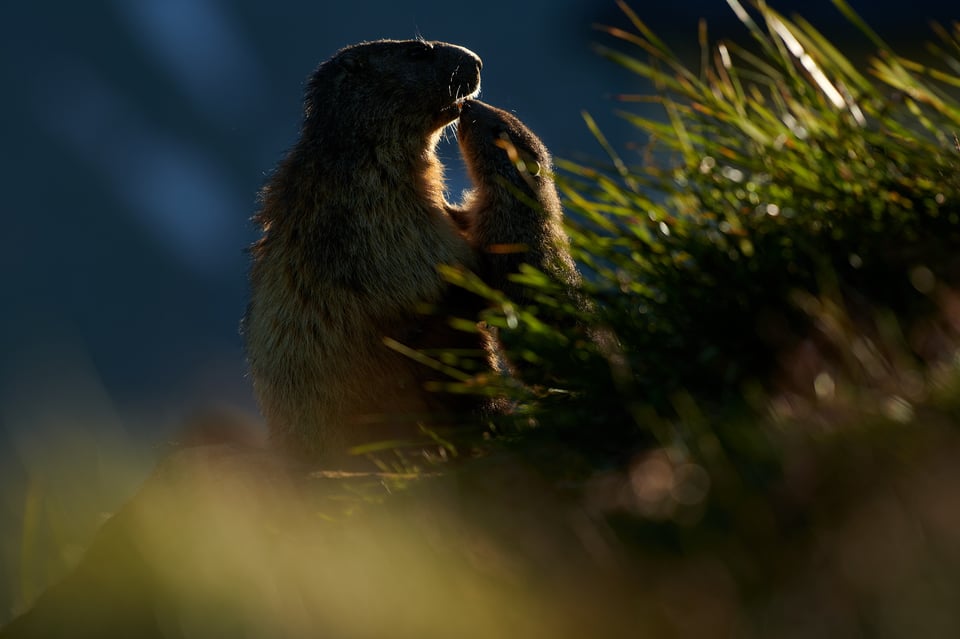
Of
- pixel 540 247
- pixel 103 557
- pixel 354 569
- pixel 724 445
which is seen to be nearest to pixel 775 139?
pixel 724 445

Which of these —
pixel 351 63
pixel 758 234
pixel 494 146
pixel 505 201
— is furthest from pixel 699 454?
pixel 351 63

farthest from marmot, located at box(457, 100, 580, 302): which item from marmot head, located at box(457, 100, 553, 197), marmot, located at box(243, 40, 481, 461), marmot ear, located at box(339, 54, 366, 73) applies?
marmot ear, located at box(339, 54, 366, 73)

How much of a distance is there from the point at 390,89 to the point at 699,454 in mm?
2830

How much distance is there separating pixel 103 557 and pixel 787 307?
7.91 ft

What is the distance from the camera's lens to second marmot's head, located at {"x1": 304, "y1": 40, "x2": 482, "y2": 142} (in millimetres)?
4535

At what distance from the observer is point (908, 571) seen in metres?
1.82

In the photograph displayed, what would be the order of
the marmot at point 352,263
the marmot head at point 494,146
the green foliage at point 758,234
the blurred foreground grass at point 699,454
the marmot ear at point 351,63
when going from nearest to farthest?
1. the blurred foreground grass at point 699,454
2. the green foliage at point 758,234
3. the marmot at point 352,263
4. the marmot head at point 494,146
5. the marmot ear at point 351,63

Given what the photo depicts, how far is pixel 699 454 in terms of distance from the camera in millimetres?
2275

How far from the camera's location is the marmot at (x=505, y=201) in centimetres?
427

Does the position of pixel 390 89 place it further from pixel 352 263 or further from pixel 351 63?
pixel 352 263

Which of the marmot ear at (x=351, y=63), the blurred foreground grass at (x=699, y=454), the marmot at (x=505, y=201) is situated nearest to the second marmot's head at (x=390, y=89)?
the marmot ear at (x=351, y=63)

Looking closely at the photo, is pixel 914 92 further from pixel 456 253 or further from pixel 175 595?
pixel 175 595

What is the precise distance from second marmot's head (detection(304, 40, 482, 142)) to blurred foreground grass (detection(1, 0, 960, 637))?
1.41 metres

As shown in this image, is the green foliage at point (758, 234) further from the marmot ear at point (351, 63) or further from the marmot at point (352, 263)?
the marmot ear at point (351, 63)
